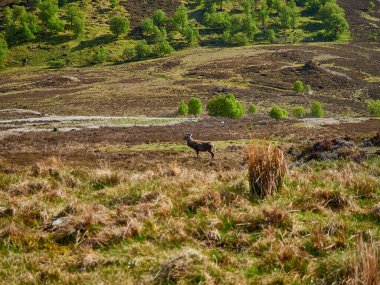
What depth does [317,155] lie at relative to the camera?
2711cm

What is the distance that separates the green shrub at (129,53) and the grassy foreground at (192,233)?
468 feet

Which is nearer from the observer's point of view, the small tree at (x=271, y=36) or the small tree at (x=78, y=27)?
the small tree at (x=78, y=27)

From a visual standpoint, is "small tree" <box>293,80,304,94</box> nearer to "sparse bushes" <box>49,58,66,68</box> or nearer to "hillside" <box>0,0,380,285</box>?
"hillside" <box>0,0,380,285</box>

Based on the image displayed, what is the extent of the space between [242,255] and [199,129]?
4863 centimetres

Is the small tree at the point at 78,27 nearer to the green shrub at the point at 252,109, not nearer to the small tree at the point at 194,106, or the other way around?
the small tree at the point at 194,106

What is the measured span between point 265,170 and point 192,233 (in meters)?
2.35

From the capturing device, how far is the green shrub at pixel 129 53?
5796 inches

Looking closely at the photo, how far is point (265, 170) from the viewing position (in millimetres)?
8469

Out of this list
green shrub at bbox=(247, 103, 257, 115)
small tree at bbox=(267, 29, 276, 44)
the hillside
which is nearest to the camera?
the hillside

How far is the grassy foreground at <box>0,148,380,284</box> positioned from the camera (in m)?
5.73

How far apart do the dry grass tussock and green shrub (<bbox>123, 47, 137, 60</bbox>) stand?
473 ft

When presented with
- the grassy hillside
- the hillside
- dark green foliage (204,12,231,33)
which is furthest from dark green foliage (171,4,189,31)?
the hillside

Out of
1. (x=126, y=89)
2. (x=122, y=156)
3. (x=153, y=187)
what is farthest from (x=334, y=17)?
(x=153, y=187)

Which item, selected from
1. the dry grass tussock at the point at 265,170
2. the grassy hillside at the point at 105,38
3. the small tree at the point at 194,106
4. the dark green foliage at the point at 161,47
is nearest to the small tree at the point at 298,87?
the small tree at the point at 194,106
